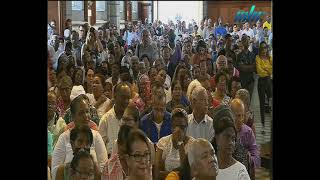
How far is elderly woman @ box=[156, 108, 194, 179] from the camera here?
296 centimetres

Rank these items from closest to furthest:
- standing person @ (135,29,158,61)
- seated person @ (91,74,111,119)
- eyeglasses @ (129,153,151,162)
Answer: eyeglasses @ (129,153,151,162)
seated person @ (91,74,111,119)
standing person @ (135,29,158,61)

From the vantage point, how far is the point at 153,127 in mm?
3002

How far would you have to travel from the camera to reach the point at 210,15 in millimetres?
3104

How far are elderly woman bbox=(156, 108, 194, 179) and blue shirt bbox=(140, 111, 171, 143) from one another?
0.02 meters

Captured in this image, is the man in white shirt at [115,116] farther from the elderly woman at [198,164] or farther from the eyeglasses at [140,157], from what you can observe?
the elderly woman at [198,164]

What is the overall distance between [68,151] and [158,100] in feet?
1.76

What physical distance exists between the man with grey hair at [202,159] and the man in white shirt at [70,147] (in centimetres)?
44

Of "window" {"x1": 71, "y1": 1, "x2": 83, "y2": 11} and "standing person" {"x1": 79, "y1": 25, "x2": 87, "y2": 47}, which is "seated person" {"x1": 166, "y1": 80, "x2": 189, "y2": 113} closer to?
"standing person" {"x1": 79, "y1": 25, "x2": 87, "y2": 47}

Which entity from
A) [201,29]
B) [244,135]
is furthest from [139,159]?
[201,29]

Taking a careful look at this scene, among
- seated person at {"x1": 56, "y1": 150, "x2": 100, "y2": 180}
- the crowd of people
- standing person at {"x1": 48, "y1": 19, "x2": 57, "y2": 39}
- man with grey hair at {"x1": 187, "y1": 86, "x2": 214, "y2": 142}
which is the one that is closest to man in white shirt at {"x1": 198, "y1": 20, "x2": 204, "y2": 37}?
the crowd of people

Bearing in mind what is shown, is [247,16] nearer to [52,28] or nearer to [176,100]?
[176,100]
